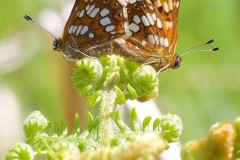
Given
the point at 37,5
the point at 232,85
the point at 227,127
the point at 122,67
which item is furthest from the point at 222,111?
the point at 227,127

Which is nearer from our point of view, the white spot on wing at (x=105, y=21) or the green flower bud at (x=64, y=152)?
the green flower bud at (x=64, y=152)

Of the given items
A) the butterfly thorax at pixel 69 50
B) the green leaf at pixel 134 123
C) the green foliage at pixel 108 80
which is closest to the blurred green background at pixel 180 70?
the butterfly thorax at pixel 69 50

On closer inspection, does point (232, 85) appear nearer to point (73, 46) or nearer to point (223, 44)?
point (223, 44)

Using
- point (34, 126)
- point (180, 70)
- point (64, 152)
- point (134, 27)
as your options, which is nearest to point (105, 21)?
point (134, 27)

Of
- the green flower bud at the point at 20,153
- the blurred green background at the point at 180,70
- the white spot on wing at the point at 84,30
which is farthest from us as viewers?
the blurred green background at the point at 180,70

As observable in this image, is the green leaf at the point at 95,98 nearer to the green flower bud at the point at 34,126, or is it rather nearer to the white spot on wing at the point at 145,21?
the green flower bud at the point at 34,126

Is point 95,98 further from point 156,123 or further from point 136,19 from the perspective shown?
point 136,19

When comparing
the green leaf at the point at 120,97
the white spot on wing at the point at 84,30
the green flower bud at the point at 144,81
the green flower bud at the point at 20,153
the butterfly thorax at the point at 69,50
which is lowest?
the green flower bud at the point at 20,153
